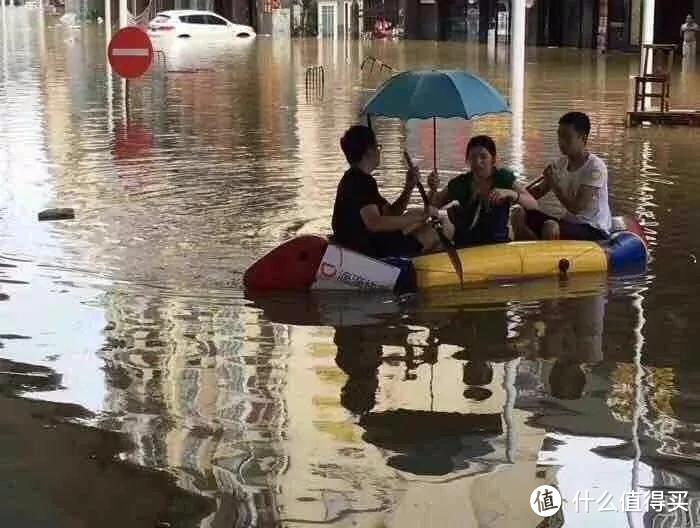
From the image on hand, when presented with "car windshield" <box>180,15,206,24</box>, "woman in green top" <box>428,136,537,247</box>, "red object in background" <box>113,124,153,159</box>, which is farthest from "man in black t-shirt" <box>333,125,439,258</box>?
"car windshield" <box>180,15,206,24</box>

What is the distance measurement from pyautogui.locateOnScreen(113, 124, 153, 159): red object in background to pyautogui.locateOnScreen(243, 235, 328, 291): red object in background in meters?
7.21

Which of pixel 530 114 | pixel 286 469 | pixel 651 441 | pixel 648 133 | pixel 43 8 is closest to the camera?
pixel 286 469

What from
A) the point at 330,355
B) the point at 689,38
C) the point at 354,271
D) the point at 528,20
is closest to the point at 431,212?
the point at 354,271

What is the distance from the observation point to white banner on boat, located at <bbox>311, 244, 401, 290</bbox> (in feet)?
27.7

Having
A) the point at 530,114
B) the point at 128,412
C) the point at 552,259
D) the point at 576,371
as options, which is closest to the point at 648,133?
the point at 530,114

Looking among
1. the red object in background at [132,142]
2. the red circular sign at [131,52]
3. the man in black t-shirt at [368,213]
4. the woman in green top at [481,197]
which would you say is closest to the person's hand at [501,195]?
the woman in green top at [481,197]

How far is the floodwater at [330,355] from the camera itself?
5152mm

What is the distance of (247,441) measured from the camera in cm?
565

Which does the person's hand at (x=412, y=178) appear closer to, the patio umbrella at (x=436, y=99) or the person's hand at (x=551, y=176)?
the patio umbrella at (x=436, y=99)

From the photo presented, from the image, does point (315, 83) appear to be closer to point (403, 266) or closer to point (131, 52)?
point (131, 52)

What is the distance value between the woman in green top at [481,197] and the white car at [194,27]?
160 ft

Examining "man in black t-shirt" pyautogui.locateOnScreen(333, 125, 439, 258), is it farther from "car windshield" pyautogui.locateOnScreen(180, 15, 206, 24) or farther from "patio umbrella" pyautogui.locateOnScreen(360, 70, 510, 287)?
"car windshield" pyautogui.locateOnScreen(180, 15, 206, 24)

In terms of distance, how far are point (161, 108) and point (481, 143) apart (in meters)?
14.4

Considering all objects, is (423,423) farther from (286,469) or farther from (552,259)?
(552,259)
